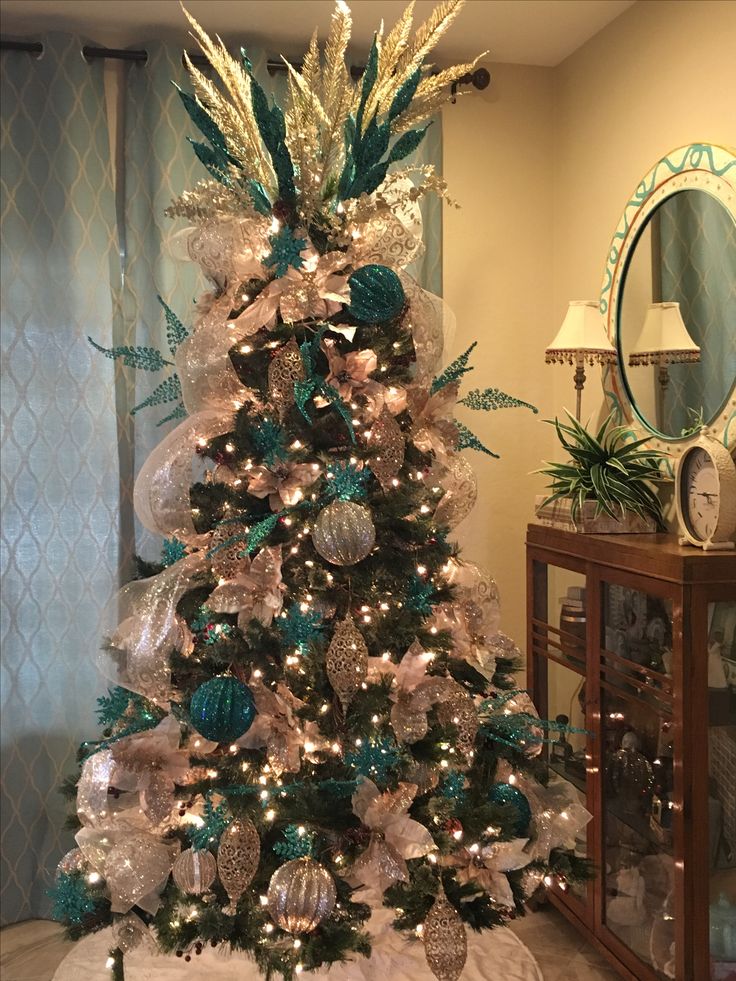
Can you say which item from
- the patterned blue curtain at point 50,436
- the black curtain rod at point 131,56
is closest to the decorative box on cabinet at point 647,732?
the patterned blue curtain at point 50,436

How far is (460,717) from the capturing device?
1.49 metres

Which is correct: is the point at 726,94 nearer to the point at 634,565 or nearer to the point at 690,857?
the point at 634,565

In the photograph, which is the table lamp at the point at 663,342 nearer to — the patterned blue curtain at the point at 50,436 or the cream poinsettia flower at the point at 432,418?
the cream poinsettia flower at the point at 432,418

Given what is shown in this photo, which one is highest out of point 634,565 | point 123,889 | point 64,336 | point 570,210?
point 570,210

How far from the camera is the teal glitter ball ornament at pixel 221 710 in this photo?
1.34 meters

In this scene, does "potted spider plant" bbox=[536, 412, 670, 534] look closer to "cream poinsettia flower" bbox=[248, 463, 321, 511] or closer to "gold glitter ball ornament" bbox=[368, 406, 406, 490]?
"gold glitter ball ornament" bbox=[368, 406, 406, 490]

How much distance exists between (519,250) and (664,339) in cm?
81

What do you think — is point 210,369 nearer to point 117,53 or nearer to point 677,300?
point 677,300

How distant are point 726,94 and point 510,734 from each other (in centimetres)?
161

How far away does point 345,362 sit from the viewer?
156cm

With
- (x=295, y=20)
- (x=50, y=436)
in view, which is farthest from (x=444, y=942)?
(x=295, y=20)

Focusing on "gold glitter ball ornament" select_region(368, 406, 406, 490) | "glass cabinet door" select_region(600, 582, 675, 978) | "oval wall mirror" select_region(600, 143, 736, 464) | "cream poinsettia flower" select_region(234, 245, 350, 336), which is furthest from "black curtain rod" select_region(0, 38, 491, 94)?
"glass cabinet door" select_region(600, 582, 675, 978)

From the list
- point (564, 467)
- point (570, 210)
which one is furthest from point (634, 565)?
point (570, 210)

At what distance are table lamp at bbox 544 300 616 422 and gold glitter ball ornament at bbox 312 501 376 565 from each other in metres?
1.15
